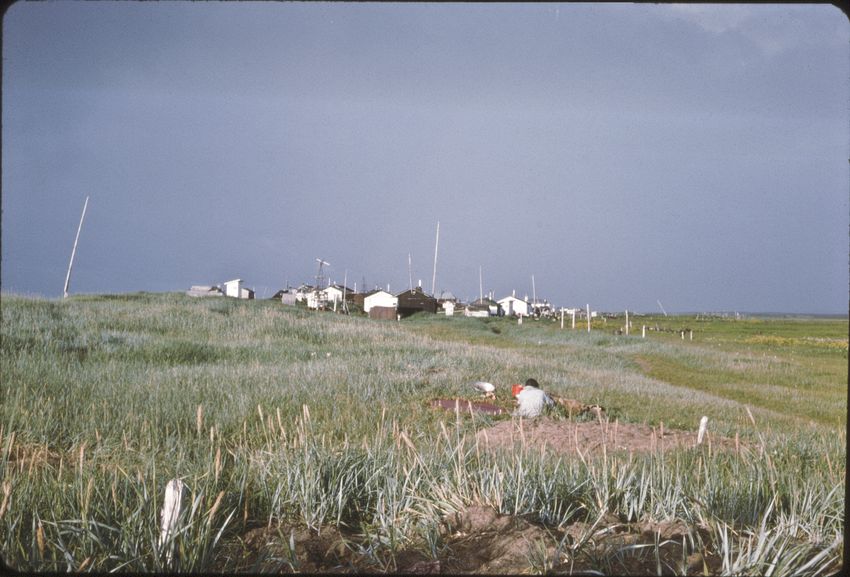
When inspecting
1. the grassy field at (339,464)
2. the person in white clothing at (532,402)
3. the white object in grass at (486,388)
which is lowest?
the white object in grass at (486,388)

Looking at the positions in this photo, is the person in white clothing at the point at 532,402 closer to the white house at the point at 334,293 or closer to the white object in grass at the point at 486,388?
the white object in grass at the point at 486,388

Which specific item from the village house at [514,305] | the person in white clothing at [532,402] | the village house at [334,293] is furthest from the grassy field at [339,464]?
the village house at [514,305]

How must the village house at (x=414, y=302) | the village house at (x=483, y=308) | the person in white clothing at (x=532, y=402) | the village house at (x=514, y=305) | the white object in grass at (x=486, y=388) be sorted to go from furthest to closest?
the village house at (x=514, y=305), the village house at (x=483, y=308), the village house at (x=414, y=302), the white object in grass at (x=486, y=388), the person in white clothing at (x=532, y=402)

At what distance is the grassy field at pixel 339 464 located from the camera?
1.97 meters

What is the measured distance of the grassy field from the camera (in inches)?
77.7

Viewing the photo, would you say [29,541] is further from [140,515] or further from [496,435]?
[496,435]

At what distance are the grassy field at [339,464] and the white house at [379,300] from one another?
146 ft

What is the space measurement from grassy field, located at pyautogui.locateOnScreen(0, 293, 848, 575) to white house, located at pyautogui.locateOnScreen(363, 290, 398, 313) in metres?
44.4

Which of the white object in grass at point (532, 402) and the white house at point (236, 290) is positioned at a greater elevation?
the white house at point (236, 290)

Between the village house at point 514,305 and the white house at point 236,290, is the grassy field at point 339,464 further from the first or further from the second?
the village house at point 514,305

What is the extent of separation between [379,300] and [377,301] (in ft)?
0.93

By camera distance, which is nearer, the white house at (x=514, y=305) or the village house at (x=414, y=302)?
the village house at (x=414, y=302)

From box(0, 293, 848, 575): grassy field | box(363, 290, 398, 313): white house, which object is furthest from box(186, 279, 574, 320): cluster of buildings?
box(0, 293, 848, 575): grassy field

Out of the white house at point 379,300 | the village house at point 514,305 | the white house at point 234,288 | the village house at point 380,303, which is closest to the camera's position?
the white house at point 234,288
